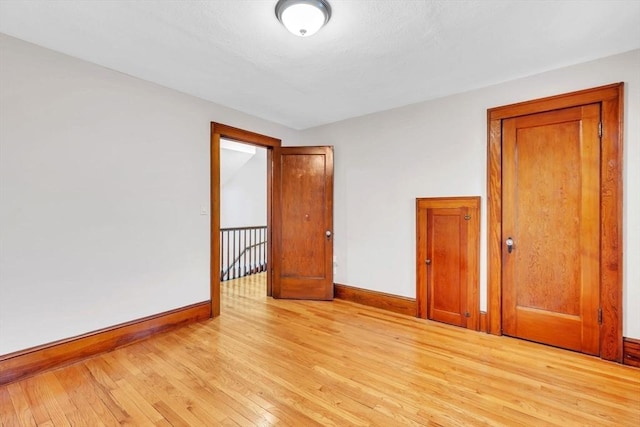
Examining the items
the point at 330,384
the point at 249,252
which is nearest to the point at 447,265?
the point at 330,384

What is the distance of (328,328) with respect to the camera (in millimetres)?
2906

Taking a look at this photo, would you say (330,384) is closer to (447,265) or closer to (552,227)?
(447,265)

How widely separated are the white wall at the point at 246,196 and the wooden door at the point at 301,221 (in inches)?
130

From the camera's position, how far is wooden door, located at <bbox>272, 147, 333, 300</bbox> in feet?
12.7

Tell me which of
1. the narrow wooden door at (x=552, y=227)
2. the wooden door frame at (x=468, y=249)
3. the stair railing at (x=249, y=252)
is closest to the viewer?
the narrow wooden door at (x=552, y=227)

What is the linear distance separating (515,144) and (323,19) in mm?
2057

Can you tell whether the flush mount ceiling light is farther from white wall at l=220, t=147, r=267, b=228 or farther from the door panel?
white wall at l=220, t=147, r=267, b=228

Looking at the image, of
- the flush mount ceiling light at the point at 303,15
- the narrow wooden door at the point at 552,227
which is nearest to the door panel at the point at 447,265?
the narrow wooden door at the point at 552,227

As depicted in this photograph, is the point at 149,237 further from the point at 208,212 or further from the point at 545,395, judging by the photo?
the point at 545,395

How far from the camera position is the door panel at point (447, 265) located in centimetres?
293

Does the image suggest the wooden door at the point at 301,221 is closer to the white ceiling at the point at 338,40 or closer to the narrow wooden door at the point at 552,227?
the white ceiling at the point at 338,40

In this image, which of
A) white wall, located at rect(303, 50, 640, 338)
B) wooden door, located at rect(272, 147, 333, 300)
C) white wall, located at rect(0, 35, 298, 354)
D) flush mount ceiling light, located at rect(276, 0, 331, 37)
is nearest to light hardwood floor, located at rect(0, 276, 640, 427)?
white wall, located at rect(0, 35, 298, 354)

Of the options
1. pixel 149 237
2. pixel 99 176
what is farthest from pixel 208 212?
pixel 99 176

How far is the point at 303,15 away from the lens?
171 cm
